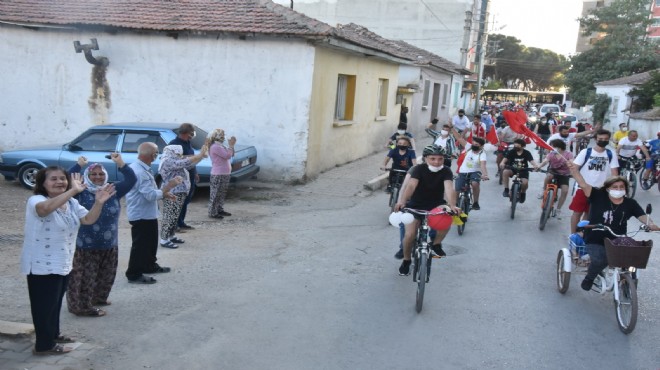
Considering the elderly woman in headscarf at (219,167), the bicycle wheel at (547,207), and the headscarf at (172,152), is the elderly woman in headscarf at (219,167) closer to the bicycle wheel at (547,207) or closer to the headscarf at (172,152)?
the headscarf at (172,152)

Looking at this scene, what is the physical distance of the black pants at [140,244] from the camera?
6.56 meters

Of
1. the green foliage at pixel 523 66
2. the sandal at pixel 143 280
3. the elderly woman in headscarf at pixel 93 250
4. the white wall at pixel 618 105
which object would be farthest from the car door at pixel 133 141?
the green foliage at pixel 523 66

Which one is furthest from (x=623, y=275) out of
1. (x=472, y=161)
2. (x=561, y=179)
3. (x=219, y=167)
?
(x=219, y=167)

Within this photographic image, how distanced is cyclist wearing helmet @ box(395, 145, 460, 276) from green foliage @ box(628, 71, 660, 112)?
93.8 ft

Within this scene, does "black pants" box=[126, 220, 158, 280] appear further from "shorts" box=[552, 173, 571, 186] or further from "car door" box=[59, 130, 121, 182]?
"shorts" box=[552, 173, 571, 186]

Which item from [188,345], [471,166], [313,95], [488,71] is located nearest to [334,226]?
[471,166]

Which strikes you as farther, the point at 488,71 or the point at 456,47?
the point at 488,71

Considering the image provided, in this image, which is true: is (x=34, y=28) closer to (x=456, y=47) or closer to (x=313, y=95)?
(x=313, y=95)

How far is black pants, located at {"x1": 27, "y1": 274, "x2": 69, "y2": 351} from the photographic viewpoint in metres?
4.46

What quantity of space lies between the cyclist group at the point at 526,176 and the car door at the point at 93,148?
17.6 feet

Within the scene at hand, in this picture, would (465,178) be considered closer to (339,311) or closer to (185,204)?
(185,204)

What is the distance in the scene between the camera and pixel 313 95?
13.2 metres

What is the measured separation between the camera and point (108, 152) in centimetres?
1138

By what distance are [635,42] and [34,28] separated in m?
41.9
